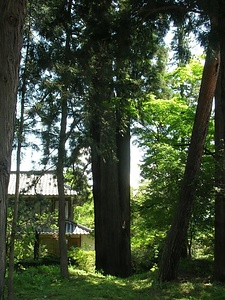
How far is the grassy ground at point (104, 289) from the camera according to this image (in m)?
7.44

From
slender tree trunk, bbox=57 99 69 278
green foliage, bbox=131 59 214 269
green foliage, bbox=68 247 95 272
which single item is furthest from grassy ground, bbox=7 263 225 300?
green foliage, bbox=68 247 95 272

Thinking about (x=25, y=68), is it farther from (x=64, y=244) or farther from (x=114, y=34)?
(x=64, y=244)

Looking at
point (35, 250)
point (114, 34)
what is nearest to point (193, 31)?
point (114, 34)

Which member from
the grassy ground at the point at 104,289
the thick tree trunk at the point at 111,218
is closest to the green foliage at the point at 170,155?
the thick tree trunk at the point at 111,218

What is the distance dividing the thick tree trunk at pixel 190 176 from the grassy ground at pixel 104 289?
1.84 ft

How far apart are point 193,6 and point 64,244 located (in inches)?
285

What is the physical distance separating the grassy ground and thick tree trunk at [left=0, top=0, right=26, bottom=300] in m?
4.11

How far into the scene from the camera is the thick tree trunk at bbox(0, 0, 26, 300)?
3.82 m

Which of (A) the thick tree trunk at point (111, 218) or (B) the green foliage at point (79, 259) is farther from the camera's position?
(B) the green foliage at point (79, 259)

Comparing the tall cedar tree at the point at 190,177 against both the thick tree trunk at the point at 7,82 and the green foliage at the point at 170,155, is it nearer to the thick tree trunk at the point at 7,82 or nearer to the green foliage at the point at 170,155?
the green foliage at the point at 170,155

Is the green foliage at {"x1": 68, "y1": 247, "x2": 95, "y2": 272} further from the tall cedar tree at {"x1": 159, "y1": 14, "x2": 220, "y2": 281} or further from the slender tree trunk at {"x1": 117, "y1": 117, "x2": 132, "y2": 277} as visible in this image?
the tall cedar tree at {"x1": 159, "y1": 14, "x2": 220, "y2": 281}

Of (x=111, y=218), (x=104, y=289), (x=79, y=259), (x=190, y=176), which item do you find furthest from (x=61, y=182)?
(x=79, y=259)

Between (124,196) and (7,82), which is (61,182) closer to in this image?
(124,196)

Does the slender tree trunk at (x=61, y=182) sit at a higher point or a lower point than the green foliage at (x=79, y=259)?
higher
